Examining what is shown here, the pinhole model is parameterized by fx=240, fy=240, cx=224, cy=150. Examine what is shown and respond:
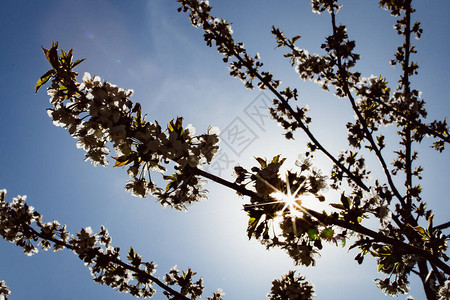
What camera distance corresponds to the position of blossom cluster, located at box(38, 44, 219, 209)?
2.53m

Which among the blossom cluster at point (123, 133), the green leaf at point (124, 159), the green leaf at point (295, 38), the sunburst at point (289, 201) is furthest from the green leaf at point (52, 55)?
the green leaf at point (295, 38)

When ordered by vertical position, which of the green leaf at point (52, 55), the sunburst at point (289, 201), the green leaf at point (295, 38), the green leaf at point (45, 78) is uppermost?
the green leaf at point (295, 38)

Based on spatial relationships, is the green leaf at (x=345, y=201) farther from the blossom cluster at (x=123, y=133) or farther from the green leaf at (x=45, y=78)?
the green leaf at (x=45, y=78)

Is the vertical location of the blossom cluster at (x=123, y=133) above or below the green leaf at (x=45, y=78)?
below

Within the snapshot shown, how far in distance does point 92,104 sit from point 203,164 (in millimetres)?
1346

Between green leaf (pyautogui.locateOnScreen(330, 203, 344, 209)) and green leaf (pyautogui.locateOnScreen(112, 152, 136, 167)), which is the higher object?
green leaf (pyautogui.locateOnScreen(112, 152, 136, 167))

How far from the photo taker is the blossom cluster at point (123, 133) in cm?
253

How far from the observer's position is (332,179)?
653 cm

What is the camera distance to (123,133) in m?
2.50

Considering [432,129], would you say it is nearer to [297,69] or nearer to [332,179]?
[332,179]

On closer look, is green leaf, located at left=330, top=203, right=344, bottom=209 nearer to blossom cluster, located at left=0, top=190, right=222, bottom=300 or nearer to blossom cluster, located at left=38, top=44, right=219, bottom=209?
blossom cluster, located at left=38, top=44, right=219, bottom=209

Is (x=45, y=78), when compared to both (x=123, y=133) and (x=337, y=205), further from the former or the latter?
(x=337, y=205)

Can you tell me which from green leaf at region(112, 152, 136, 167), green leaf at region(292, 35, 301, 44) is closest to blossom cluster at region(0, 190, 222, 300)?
green leaf at region(112, 152, 136, 167)

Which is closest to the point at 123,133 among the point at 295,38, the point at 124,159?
the point at 124,159
